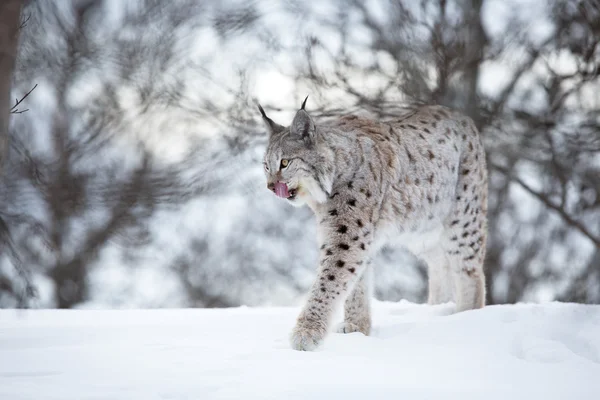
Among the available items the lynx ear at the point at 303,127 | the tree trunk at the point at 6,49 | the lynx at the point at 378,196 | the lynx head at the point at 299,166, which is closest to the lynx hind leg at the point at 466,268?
the lynx at the point at 378,196

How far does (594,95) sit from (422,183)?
10.1 ft

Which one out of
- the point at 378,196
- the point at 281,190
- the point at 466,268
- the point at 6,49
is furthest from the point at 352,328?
the point at 6,49

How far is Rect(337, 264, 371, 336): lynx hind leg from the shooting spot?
5.00m

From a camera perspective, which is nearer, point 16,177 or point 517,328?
point 517,328

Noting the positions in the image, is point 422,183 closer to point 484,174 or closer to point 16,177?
point 484,174

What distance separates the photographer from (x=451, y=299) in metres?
6.46

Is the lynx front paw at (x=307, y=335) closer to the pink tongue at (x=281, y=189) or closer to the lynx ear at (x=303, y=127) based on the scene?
the pink tongue at (x=281, y=189)

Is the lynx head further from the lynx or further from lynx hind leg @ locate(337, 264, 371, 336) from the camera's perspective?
lynx hind leg @ locate(337, 264, 371, 336)

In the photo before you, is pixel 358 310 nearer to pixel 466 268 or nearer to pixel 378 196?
pixel 378 196

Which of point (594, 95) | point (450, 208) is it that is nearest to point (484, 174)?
point (450, 208)

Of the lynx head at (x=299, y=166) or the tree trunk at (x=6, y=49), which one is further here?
the lynx head at (x=299, y=166)

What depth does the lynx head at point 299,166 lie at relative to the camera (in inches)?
189

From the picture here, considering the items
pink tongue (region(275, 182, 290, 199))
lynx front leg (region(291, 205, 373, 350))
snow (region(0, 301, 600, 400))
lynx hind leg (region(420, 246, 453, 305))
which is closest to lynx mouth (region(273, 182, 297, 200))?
pink tongue (region(275, 182, 290, 199))

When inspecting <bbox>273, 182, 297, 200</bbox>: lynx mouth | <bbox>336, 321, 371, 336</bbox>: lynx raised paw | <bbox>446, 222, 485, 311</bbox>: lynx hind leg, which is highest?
<bbox>273, 182, 297, 200</bbox>: lynx mouth
